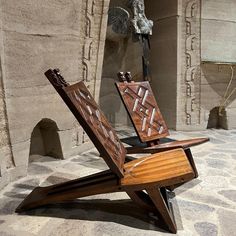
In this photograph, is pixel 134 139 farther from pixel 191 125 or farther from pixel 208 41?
pixel 208 41

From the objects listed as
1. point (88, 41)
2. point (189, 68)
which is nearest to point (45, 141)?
point (88, 41)

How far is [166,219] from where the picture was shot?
2.03 meters

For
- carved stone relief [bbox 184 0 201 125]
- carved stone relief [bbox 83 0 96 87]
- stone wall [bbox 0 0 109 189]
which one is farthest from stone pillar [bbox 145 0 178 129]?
carved stone relief [bbox 83 0 96 87]

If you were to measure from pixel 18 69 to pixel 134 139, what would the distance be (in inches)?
54.2

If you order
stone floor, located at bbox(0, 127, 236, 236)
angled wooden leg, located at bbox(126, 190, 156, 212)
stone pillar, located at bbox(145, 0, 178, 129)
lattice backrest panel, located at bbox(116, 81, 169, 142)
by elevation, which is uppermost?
stone pillar, located at bbox(145, 0, 178, 129)

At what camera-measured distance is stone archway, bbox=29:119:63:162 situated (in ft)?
12.0

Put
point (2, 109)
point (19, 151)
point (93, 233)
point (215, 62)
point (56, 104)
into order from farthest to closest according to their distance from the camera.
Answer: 1. point (215, 62)
2. point (56, 104)
3. point (19, 151)
4. point (2, 109)
5. point (93, 233)

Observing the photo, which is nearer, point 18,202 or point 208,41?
point 18,202

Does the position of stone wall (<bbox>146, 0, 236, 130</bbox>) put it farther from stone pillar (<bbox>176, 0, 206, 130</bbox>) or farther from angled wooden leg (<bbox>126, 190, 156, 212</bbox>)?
angled wooden leg (<bbox>126, 190, 156, 212</bbox>)

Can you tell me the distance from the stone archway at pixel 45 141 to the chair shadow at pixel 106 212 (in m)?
1.34

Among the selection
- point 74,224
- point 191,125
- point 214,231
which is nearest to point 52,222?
point 74,224

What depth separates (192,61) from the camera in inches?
205

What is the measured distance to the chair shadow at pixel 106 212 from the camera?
6.96 feet

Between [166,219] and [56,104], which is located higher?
[56,104]
